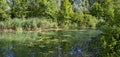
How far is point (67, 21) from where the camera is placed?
101 feet

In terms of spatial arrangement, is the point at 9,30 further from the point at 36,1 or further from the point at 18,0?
the point at 36,1

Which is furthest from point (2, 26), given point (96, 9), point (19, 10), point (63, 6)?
point (96, 9)

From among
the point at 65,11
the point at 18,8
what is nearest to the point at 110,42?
the point at 18,8

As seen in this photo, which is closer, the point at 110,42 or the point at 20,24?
the point at 110,42

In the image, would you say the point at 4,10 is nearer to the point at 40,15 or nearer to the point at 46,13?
the point at 40,15

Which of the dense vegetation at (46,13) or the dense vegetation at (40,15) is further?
the dense vegetation at (46,13)

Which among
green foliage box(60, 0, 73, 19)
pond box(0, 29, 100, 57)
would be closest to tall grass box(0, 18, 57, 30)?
green foliage box(60, 0, 73, 19)

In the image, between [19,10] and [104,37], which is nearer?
[104,37]

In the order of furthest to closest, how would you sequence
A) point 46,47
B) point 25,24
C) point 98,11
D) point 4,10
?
1. point 98,11
2. point 4,10
3. point 25,24
4. point 46,47

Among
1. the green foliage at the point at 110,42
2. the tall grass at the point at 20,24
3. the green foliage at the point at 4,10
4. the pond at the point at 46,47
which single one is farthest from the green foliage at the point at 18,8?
the green foliage at the point at 110,42

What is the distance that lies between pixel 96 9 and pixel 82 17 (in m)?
4.99

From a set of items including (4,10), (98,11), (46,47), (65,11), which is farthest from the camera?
(98,11)

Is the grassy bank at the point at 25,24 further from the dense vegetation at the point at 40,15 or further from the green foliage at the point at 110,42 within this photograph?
the green foliage at the point at 110,42

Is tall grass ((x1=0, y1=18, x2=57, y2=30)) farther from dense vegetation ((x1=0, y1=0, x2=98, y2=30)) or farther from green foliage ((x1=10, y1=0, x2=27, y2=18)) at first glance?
green foliage ((x1=10, y1=0, x2=27, y2=18))
